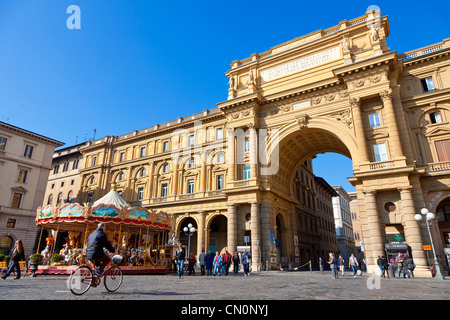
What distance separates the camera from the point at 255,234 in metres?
27.4

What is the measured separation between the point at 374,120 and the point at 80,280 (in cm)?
2591

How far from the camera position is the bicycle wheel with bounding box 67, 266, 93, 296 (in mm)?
7664

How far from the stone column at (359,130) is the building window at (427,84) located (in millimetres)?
6098

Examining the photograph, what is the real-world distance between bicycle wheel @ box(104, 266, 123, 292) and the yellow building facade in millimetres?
19533

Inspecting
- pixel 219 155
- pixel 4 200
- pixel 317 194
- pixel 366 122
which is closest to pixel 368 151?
pixel 366 122

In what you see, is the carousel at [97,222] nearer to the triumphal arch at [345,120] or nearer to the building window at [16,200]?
the triumphal arch at [345,120]

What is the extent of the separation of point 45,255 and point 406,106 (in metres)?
31.4

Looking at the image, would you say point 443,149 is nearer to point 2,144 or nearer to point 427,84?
point 427,84

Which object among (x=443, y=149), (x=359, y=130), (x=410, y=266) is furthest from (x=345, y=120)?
(x=410, y=266)

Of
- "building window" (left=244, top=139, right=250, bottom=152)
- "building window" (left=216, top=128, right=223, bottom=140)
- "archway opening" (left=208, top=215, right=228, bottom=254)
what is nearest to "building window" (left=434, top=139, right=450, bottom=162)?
"building window" (left=244, top=139, right=250, bottom=152)

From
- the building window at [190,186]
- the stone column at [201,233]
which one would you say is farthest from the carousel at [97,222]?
the building window at [190,186]

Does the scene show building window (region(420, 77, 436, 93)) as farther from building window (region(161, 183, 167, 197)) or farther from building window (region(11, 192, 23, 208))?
building window (region(11, 192, 23, 208))

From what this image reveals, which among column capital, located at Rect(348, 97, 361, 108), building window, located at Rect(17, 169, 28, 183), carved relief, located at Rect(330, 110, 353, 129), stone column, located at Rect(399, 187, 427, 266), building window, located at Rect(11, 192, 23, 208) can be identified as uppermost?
column capital, located at Rect(348, 97, 361, 108)
